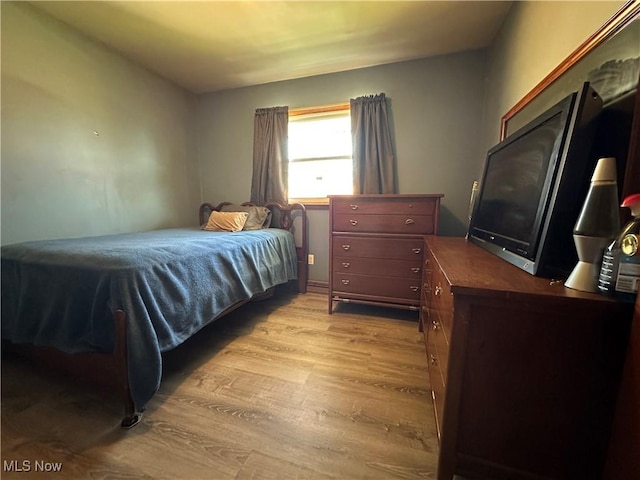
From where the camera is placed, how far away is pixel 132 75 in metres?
2.48

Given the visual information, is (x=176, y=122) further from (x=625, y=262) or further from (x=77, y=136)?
(x=625, y=262)

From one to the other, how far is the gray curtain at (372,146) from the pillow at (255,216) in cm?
106

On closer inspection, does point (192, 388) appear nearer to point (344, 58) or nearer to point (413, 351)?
point (413, 351)

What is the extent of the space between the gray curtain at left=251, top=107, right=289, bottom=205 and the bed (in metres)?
1.44

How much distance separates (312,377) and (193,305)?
2.53 ft

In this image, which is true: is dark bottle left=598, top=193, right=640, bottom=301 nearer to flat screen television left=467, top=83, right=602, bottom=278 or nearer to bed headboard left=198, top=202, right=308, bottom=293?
flat screen television left=467, top=83, right=602, bottom=278

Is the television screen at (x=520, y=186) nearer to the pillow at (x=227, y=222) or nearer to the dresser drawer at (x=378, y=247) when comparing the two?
the dresser drawer at (x=378, y=247)

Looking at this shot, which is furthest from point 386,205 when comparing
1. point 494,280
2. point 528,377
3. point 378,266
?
point 528,377

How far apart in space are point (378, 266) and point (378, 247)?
0.16m

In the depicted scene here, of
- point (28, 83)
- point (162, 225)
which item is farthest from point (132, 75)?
point (162, 225)

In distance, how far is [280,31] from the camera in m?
2.02

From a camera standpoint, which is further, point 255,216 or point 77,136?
point 255,216

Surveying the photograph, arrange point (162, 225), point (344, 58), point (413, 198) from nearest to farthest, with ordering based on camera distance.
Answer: point (413, 198) < point (344, 58) < point (162, 225)

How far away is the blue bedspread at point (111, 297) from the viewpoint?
43.3 inches
